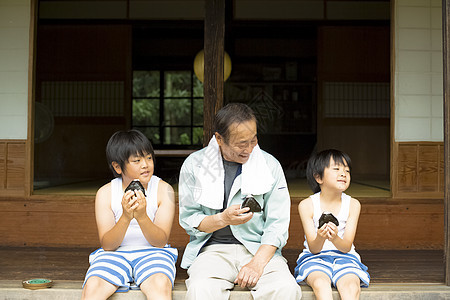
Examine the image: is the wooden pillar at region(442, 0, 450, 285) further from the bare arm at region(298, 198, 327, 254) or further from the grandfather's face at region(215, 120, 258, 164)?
the grandfather's face at region(215, 120, 258, 164)

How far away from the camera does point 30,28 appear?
4102mm

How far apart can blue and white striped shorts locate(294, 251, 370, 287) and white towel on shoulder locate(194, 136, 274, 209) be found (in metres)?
0.45

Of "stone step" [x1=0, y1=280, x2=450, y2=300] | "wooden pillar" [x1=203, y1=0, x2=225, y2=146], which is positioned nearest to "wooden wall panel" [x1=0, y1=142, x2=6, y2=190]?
"stone step" [x1=0, y1=280, x2=450, y2=300]

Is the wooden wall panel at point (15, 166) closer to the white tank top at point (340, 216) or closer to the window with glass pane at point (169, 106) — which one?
the white tank top at point (340, 216)

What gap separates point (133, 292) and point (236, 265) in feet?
1.70

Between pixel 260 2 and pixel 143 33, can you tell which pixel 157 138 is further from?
pixel 260 2

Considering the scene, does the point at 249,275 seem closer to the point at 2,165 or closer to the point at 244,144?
the point at 244,144

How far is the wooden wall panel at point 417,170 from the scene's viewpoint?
411 centimetres

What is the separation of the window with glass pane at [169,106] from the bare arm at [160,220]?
21.7 feet

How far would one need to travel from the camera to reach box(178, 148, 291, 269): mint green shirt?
2.53m

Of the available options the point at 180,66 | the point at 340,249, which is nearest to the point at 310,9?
the point at 180,66

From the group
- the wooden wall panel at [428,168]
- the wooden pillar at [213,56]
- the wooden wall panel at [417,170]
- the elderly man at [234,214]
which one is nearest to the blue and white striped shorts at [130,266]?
the elderly man at [234,214]

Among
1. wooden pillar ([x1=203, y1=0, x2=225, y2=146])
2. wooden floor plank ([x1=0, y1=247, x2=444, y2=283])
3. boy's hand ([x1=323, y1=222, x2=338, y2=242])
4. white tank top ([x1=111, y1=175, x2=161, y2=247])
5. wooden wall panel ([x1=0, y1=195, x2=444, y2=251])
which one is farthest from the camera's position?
wooden wall panel ([x1=0, y1=195, x2=444, y2=251])

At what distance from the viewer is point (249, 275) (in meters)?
2.31
